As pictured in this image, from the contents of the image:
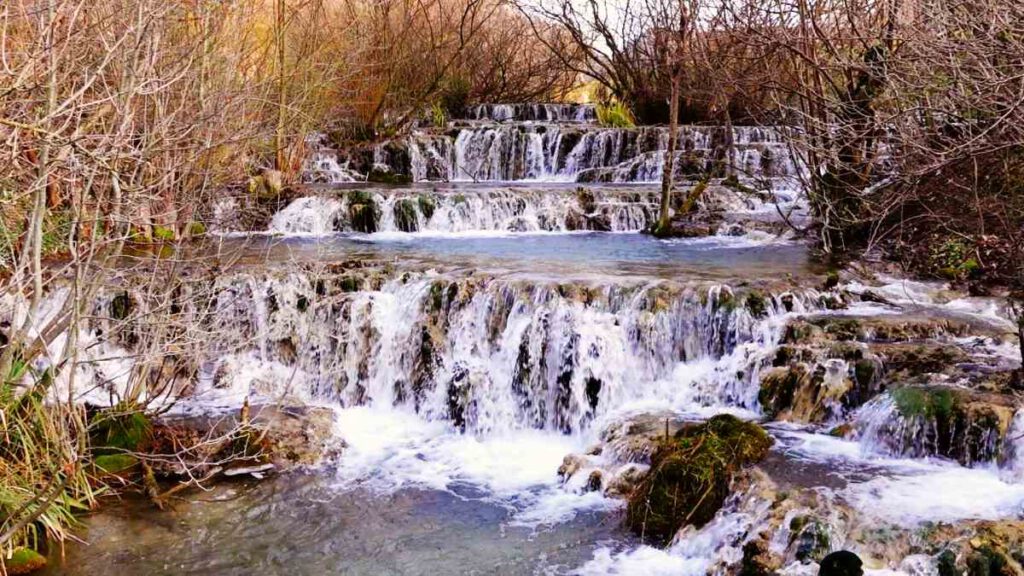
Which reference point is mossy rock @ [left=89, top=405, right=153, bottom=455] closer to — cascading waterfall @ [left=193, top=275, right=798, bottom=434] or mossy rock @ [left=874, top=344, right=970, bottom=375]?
cascading waterfall @ [left=193, top=275, right=798, bottom=434]

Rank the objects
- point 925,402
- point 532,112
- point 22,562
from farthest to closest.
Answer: point 532,112 < point 925,402 < point 22,562

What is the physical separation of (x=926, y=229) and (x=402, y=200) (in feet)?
25.6

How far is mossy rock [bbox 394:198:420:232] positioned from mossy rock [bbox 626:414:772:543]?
27.5 feet

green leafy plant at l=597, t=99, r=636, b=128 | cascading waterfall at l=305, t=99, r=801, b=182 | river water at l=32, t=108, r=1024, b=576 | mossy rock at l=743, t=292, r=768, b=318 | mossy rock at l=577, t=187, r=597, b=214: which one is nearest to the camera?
river water at l=32, t=108, r=1024, b=576

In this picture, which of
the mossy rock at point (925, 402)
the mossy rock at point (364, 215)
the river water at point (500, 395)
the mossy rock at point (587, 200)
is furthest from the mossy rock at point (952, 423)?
the mossy rock at point (364, 215)

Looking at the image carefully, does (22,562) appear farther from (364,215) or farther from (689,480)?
(364,215)

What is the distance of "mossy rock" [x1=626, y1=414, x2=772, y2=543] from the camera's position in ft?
19.6

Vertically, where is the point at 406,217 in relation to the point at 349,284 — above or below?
above

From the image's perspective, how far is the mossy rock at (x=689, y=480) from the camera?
596 centimetres

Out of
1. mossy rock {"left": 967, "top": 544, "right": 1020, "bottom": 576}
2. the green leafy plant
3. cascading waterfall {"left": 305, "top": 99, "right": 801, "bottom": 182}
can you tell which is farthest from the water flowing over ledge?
mossy rock {"left": 967, "top": 544, "right": 1020, "bottom": 576}

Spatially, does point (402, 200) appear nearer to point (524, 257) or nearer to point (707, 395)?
point (524, 257)

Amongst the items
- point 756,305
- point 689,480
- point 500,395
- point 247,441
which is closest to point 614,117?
point 756,305

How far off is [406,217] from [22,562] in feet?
30.8

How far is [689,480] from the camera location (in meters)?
6.08
